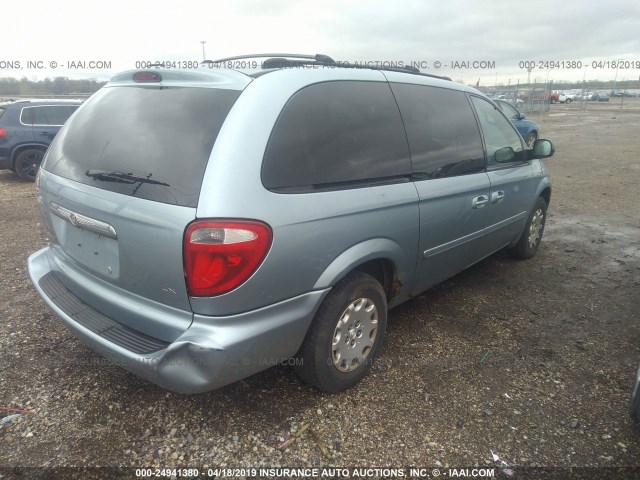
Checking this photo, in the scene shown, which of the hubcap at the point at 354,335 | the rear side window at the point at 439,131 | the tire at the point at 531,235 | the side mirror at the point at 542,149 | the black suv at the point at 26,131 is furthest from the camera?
the black suv at the point at 26,131

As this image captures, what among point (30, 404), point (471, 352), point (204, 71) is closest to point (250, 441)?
point (30, 404)

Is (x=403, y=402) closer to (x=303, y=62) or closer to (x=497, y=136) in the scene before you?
(x=303, y=62)

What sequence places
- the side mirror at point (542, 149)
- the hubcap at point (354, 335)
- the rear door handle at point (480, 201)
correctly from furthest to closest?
the side mirror at point (542, 149) → the rear door handle at point (480, 201) → the hubcap at point (354, 335)

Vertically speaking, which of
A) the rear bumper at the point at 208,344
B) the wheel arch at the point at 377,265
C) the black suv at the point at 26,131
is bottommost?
the rear bumper at the point at 208,344

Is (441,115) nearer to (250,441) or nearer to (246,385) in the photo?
(246,385)

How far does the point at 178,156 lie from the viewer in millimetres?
1997

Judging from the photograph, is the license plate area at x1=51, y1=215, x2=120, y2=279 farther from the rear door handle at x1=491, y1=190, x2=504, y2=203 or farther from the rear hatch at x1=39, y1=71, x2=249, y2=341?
the rear door handle at x1=491, y1=190, x2=504, y2=203

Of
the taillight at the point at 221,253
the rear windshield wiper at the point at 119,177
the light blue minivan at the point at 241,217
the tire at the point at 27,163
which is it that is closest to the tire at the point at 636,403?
the light blue minivan at the point at 241,217

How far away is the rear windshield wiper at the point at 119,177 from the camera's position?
6.66ft

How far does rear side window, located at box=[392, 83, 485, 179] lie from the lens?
2844mm

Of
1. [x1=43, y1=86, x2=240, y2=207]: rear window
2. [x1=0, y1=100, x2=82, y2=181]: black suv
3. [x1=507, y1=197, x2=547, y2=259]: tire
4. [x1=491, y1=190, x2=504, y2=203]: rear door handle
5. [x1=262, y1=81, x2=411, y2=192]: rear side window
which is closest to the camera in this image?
[x1=43, y1=86, x2=240, y2=207]: rear window

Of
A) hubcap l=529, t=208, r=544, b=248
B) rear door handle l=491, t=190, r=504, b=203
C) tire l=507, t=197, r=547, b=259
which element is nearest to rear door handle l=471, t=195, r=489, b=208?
rear door handle l=491, t=190, r=504, b=203

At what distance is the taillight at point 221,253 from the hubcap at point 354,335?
0.73 metres

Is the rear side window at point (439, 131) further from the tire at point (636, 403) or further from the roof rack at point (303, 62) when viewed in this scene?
the tire at point (636, 403)
